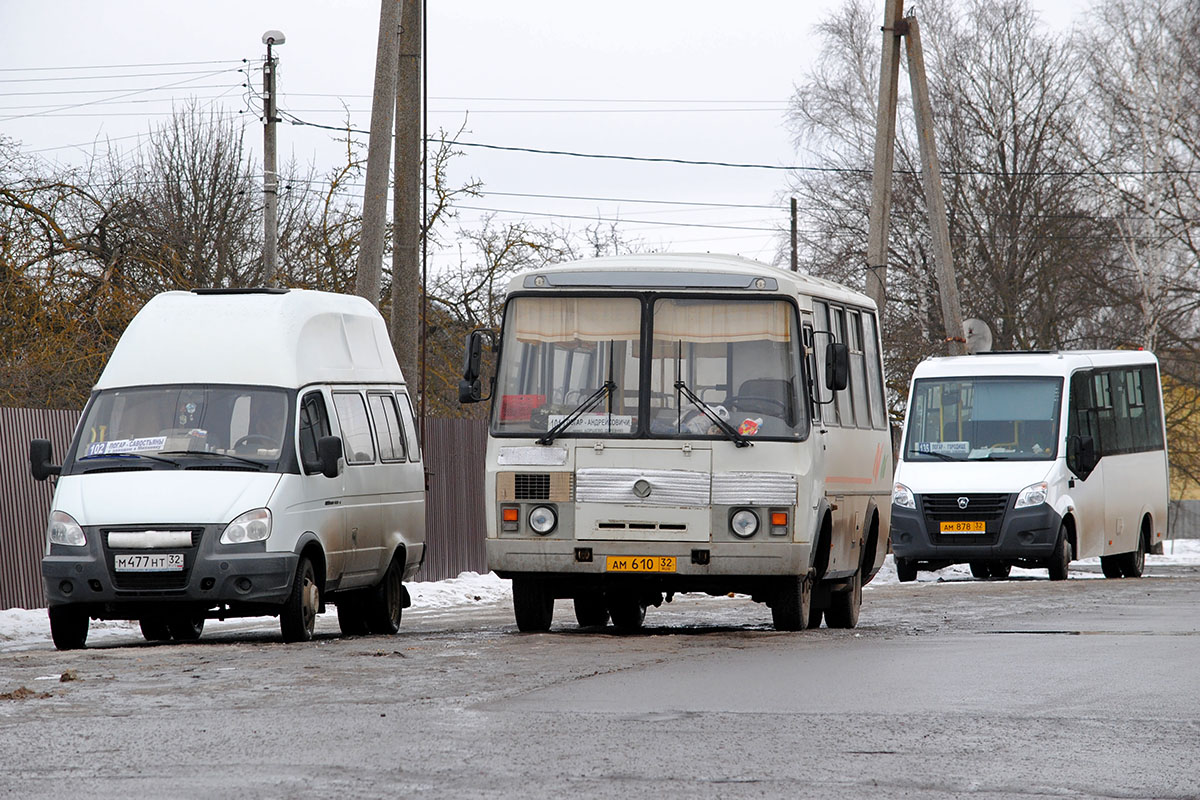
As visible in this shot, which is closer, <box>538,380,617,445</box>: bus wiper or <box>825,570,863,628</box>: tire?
<box>538,380,617,445</box>: bus wiper

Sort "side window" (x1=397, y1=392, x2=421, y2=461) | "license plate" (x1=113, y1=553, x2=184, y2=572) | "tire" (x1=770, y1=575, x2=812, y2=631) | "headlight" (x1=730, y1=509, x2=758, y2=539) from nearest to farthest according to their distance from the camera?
"license plate" (x1=113, y1=553, x2=184, y2=572) < "headlight" (x1=730, y1=509, x2=758, y2=539) < "tire" (x1=770, y1=575, x2=812, y2=631) < "side window" (x1=397, y1=392, x2=421, y2=461)

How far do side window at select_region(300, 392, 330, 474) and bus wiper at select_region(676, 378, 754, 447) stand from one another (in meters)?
2.83

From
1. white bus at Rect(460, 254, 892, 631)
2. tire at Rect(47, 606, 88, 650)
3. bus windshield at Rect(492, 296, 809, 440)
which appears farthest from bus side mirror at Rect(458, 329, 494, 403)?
tire at Rect(47, 606, 88, 650)

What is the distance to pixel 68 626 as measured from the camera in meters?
14.4

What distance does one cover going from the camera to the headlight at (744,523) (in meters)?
14.3

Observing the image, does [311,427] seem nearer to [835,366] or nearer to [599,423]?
[599,423]

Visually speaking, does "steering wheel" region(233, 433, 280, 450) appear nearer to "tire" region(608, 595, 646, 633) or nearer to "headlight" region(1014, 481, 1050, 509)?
"tire" region(608, 595, 646, 633)

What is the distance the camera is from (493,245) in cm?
4009

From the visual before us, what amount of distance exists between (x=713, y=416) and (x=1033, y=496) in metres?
12.1

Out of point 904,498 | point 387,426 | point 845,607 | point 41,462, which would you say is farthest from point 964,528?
point 41,462

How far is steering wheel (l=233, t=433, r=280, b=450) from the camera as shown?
14.7 m

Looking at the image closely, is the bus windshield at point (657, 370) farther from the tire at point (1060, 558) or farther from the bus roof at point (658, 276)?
the tire at point (1060, 558)

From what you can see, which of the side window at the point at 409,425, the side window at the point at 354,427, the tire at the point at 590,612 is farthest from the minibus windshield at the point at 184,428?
the tire at the point at 590,612

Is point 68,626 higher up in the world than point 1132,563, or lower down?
lower down
